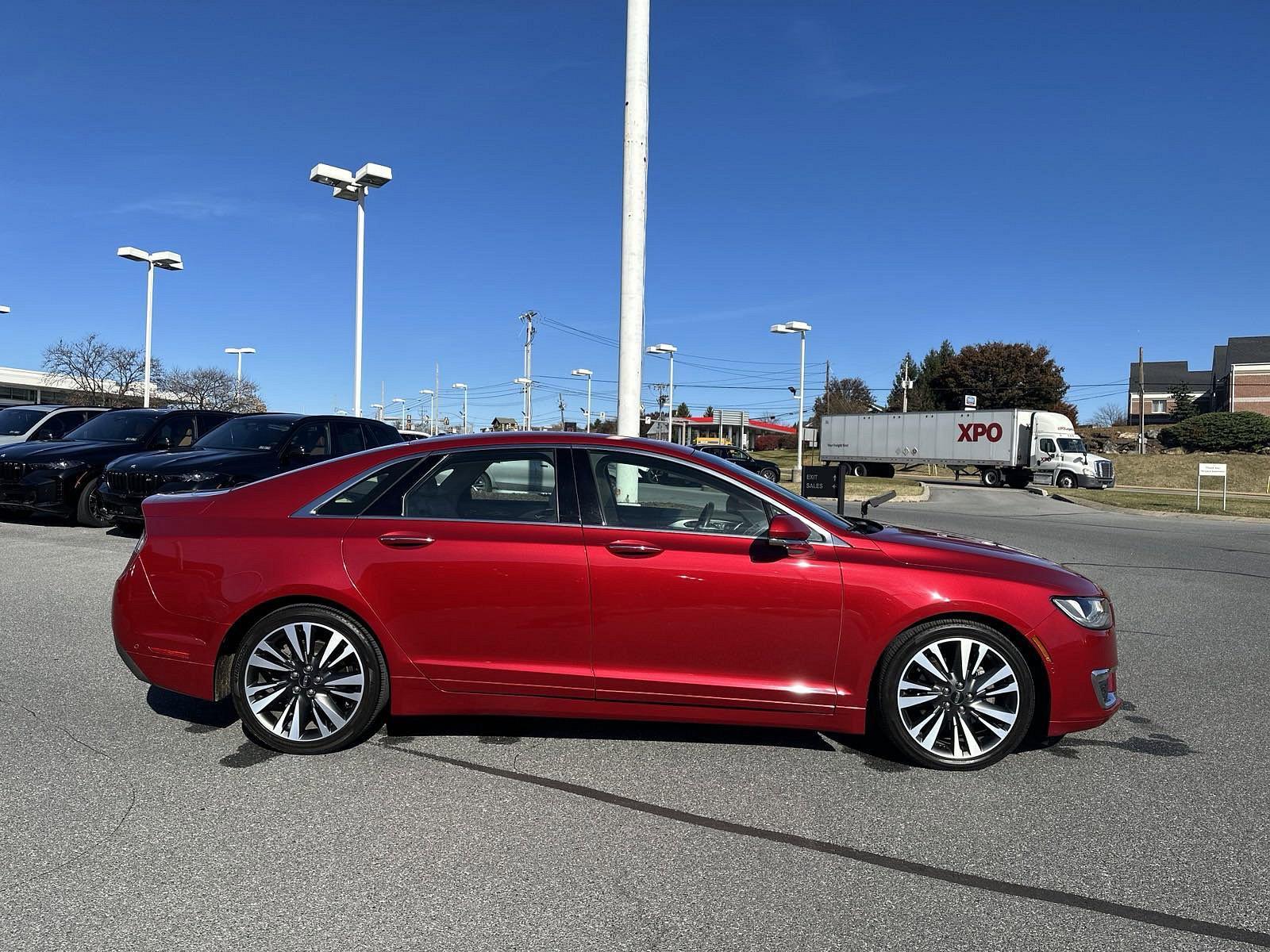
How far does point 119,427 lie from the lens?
1452 centimetres

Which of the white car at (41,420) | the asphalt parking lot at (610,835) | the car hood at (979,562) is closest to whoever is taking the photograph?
the asphalt parking lot at (610,835)

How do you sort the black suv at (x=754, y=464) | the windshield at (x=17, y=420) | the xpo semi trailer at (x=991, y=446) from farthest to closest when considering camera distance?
the xpo semi trailer at (x=991, y=446)
the black suv at (x=754, y=464)
the windshield at (x=17, y=420)

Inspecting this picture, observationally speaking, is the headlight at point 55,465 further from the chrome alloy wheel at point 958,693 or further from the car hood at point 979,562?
the chrome alloy wheel at point 958,693

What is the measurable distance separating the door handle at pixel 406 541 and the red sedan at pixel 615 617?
0.07ft

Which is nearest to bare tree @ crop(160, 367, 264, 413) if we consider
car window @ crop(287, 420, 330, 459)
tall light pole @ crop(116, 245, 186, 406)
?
tall light pole @ crop(116, 245, 186, 406)

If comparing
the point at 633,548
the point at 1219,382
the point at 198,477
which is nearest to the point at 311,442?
the point at 198,477

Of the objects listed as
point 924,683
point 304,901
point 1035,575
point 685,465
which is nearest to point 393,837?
point 304,901

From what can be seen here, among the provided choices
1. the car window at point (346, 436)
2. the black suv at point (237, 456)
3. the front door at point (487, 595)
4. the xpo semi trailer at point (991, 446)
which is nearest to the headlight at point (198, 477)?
the black suv at point (237, 456)

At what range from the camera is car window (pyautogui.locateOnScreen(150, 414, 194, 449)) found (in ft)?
46.8

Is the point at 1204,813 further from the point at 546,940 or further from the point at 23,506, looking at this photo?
the point at 23,506

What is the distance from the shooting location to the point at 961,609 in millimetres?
4195

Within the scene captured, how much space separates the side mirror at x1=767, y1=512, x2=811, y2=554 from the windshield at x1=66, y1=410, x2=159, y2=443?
1280 centimetres

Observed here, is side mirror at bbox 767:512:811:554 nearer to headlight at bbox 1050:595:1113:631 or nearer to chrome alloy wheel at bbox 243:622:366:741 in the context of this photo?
headlight at bbox 1050:595:1113:631

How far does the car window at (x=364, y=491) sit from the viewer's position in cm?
449
